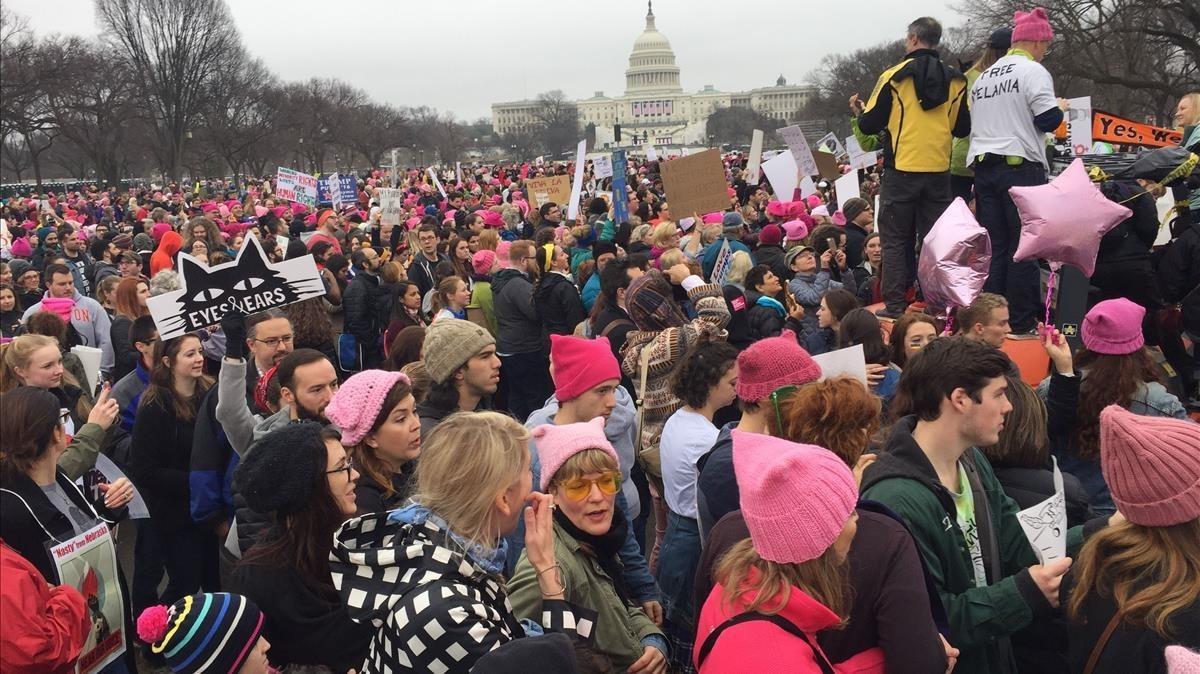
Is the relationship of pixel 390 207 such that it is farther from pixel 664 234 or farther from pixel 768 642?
pixel 768 642

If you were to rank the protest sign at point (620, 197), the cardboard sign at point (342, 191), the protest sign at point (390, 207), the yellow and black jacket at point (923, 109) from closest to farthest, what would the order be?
the yellow and black jacket at point (923, 109), the protest sign at point (620, 197), the protest sign at point (390, 207), the cardboard sign at point (342, 191)

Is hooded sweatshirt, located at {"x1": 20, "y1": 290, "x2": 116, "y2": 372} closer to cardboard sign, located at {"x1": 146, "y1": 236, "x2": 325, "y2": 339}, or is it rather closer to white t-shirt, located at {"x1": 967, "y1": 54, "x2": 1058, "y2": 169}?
cardboard sign, located at {"x1": 146, "y1": 236, "x2": 325, "y2": 339}

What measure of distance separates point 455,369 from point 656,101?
174925mm

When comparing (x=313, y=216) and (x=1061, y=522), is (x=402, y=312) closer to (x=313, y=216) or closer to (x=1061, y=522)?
(x=1061, y=522)

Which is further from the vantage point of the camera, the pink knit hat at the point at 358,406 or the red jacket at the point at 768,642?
the pink knit hat at the point at 358,406

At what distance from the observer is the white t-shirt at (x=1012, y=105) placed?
6.70 meters

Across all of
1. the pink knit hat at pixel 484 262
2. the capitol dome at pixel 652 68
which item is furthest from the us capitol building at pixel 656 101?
the pink knit hat at pixel 484 262

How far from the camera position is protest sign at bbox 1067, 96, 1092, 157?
13.2m

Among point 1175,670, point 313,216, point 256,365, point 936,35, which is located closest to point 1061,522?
point 1175,670

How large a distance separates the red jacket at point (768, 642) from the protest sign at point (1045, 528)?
0.93 m

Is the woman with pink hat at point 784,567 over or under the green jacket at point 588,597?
over

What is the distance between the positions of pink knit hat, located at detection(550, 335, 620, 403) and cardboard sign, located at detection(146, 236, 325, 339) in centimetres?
188

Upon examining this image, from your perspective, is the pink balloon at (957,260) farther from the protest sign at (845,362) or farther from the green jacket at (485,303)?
the green jacket at (485,303)

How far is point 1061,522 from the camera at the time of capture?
3027 mm
